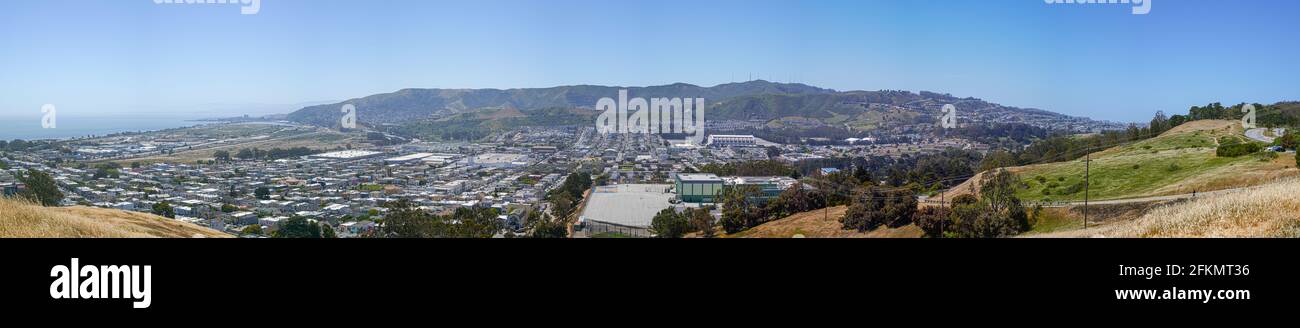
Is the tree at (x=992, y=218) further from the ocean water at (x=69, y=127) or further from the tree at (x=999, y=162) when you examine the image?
the ocean water at (x=69, y=127)

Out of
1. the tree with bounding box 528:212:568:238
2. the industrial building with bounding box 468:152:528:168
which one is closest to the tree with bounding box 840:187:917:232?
the tree with bounding box 528:212:568:238

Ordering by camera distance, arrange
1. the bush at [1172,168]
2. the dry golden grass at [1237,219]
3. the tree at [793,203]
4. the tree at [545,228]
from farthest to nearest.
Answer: the tree at [793,203], the bush at [1172,168], the tree at [545,228], the dry golden grass at [1237,219]

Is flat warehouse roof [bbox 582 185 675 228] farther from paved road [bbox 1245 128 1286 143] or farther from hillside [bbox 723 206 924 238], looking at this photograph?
paved road [bbox 1245 128 1286 143]

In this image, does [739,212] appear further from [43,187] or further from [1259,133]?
[1259,133]

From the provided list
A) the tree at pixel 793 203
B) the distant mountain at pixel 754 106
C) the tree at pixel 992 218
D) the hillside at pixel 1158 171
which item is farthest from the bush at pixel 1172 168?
the distant mountain at pixel 754 106

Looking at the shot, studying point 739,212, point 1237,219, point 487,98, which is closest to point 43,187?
point 739,212
